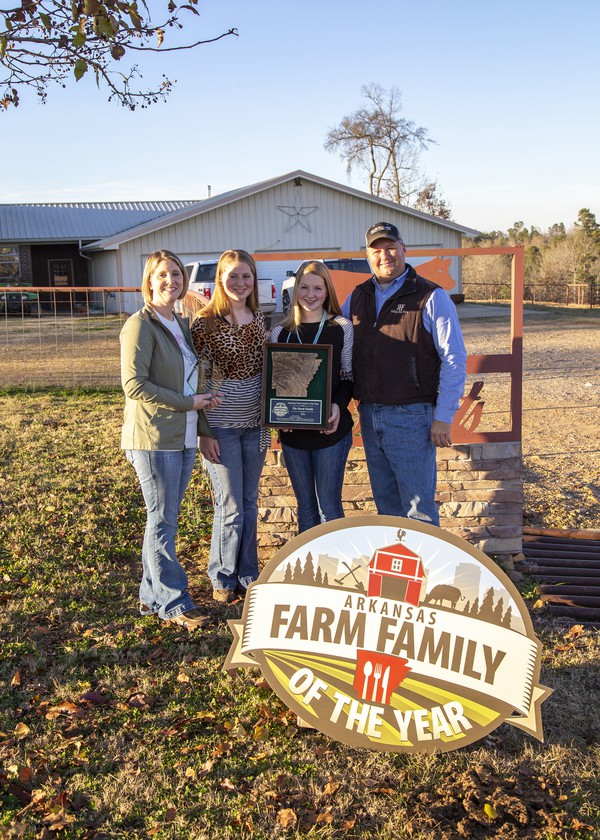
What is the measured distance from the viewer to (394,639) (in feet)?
9.82

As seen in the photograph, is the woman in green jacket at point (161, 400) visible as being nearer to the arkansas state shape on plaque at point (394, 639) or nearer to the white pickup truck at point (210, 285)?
the arkansas state shape on plaque at point (394, 639)

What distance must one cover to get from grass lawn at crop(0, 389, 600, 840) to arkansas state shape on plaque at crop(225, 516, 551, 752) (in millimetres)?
213

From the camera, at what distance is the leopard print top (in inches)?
156

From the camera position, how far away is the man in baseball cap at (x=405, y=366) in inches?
141

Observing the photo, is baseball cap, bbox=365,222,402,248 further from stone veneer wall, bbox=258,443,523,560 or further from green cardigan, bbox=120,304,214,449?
stone veneer wall, bbox=258,443,523,560

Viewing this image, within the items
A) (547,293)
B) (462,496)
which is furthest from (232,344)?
(547,293)

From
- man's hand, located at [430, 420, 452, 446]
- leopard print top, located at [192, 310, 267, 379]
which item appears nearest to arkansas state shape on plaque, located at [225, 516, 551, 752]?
man's hand, located at [430, 420, 452, 446]

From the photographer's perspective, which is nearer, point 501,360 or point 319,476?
point 319,476

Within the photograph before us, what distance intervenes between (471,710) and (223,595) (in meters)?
1.92

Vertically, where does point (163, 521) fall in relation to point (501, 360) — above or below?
below

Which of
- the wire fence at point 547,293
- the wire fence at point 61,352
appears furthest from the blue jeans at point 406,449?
the wire fence at point 547,293

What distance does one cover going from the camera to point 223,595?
4.49m

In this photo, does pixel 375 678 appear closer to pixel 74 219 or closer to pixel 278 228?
pixel 278 228

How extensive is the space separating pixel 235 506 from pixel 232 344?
910 millimetres
